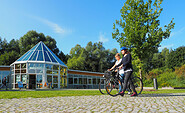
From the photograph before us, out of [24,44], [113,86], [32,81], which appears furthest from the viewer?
[24,44]

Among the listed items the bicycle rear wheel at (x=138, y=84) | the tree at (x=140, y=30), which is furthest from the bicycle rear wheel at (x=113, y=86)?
the tree at (x=140, y=30)

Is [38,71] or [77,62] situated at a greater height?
[77,62]

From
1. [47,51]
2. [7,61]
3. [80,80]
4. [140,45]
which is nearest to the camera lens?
[140,45]

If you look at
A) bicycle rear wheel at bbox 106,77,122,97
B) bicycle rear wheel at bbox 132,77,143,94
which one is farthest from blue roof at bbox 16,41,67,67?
bicycle rear wheel at bbox 106,77,122,97

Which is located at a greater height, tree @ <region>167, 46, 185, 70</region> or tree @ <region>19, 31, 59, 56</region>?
tree @ <region>19, 31, 59, 56</region>

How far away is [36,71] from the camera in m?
25.2

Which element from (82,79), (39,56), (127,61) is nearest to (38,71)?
(39,56)

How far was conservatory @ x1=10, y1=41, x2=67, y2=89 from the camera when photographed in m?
24.8

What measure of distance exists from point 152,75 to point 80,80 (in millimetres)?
13233

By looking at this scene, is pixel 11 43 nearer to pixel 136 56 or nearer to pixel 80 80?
pixel 80 80

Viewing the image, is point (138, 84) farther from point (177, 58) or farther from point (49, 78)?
point (177, 58)

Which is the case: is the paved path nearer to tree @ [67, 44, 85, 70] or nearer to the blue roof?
the blue roof

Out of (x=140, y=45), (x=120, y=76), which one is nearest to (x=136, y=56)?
(x=140, y=45)

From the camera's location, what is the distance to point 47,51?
92.2ft
